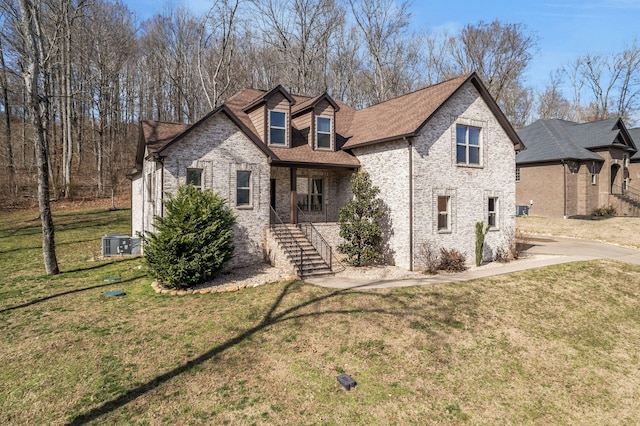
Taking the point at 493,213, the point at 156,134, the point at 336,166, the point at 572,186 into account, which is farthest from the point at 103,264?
the point at 572,186

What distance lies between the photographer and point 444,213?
52.3ft

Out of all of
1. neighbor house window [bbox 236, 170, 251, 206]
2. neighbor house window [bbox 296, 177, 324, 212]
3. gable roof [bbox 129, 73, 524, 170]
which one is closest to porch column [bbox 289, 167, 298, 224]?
gable roof [bbox 129, 73, 524, 170]

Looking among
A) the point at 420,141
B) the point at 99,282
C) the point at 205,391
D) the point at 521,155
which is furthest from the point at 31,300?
the point at 521,155

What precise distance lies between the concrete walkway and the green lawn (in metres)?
0.91

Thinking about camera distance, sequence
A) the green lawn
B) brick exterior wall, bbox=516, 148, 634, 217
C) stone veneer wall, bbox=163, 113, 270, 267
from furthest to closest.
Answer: brick exterior wall, bbox=516, 148, 634, 217 < stone veneer wall, bbox=163, 113, 270, 267 < the green lawn

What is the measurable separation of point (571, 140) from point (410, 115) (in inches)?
960

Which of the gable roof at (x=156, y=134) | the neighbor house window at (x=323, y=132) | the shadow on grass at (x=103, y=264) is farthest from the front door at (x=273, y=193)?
the shadow on grass at (x=103, y=264)

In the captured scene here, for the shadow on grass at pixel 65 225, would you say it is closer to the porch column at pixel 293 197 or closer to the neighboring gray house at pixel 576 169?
the porch column at pixel 293 197

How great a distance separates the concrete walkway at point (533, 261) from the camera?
41.6ft

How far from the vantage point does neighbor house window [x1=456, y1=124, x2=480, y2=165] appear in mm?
16516

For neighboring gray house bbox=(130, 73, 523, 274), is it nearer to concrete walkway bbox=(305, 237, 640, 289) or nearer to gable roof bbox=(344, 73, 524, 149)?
gable roof bbox=(344, 73, 524, 149)

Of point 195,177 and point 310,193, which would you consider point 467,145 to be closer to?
point 310,193

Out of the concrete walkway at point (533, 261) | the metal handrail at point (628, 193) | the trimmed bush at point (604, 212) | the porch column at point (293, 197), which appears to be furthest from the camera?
the metal handrail at point (628, 193)

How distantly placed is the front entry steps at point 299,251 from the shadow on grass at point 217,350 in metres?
1.31
